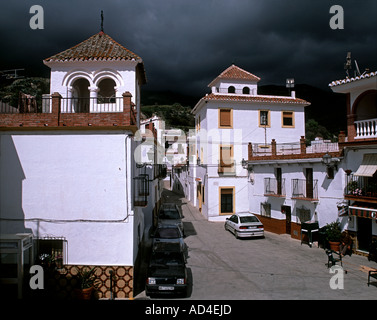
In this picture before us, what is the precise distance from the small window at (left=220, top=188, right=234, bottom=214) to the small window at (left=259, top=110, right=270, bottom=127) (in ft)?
20.8

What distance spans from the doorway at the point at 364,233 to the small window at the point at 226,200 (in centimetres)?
1068

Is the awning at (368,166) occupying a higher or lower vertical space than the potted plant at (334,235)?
higher

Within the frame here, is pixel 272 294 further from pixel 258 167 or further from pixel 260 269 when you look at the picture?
pixel 258 167

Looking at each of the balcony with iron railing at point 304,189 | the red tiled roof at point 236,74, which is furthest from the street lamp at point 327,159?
the red tiled roof at point 236,74

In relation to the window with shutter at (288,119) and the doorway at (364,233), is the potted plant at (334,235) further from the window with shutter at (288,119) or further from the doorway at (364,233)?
the window with shutter at (288,119)

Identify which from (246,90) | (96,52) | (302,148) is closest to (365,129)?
(302,148)

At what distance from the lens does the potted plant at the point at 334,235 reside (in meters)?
14.3

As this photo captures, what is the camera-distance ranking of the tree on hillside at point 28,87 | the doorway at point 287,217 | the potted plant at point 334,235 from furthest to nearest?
1. the tree on hillside at point 28,87
2. the doorway at point 287,217
3. the potted plant at point 334,235

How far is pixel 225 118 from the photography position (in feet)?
78.8

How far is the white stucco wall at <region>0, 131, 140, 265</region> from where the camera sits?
914 centimetres

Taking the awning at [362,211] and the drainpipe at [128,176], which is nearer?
the drainpipe at [128,176]

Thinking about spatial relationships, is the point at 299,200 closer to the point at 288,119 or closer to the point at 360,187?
the point at 360,187

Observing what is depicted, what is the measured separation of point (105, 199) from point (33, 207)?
233 centimetres

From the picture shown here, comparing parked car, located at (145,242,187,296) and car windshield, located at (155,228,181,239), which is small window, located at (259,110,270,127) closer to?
car windshield, located at (155,228,181,239)
